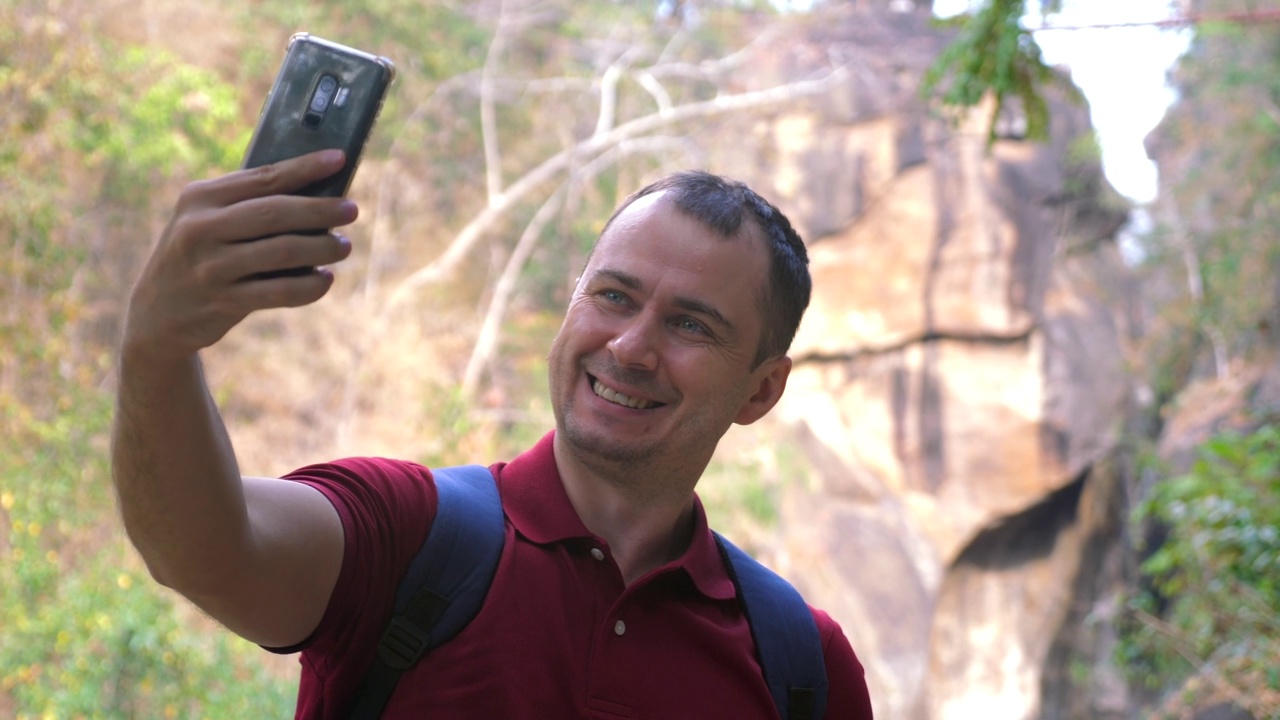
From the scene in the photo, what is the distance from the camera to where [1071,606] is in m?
12.4

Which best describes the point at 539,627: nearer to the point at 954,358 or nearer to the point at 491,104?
the point at 491,104

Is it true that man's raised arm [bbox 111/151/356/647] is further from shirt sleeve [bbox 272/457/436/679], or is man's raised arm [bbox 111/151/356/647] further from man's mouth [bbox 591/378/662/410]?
man's mouth [bbox 591/378/662/410]

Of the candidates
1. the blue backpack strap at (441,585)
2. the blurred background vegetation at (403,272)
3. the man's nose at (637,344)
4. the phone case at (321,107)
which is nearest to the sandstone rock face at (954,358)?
the blurred background vegetation at (403,272)

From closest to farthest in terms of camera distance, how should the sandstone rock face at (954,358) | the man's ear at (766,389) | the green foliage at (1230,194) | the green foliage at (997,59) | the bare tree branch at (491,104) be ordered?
the man's ear at (766,389) < the green foliage at (997,59) < the green foliage at (1230,194) < the bare tree branch at (491,104) < the sandstone rock face at (954,358)

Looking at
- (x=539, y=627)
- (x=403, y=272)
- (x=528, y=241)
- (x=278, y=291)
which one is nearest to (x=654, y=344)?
(x=539, y=627)

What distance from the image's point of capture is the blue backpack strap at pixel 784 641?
1.26 meters

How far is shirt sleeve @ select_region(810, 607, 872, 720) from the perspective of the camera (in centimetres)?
132

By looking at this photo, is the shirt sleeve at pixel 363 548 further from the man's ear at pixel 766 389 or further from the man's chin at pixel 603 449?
the man's ear at pixel 766 389

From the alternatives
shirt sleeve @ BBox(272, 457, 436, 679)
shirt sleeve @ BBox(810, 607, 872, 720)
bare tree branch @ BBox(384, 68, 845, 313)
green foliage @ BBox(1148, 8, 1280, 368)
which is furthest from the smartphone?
bare tree branch @ BBox(384, 68, 845, 313)

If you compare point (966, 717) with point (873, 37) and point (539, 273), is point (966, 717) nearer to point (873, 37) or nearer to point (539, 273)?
point (539, 273)

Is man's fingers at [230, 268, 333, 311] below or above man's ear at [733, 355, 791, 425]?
above

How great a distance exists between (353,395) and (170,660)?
5772 mm

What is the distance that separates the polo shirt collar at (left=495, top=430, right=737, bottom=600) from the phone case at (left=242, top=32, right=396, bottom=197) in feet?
1.59

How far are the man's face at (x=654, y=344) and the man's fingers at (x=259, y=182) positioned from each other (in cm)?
51
